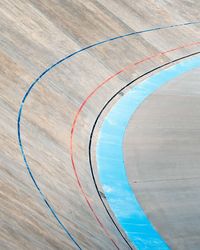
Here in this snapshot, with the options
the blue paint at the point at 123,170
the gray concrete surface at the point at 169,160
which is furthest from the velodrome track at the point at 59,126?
the gray concrete surface at the point at 169,160

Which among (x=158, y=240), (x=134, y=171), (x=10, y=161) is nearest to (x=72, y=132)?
(x=134, y=171)

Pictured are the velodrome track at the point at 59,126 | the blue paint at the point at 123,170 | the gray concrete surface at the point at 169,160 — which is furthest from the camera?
the gray concrete surface at the point at 169,160

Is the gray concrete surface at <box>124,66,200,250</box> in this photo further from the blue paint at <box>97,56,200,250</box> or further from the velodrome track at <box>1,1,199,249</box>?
the velodrome track at <box>1,1,199,249</box>

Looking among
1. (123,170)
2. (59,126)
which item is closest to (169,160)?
(123,170)

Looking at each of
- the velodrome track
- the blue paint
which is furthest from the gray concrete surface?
the velodrome track

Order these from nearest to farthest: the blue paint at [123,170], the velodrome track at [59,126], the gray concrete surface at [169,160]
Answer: the velodrome track at [59,126] → the blue paint at [123,170] → the gray concrete surface at [169,160]

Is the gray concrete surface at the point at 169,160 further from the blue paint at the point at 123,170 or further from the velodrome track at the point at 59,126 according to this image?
the velodrome track at the point at 59,126
